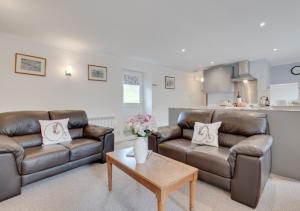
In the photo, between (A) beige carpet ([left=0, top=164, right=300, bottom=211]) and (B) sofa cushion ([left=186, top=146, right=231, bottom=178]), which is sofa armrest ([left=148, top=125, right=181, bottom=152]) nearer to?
(B) sofa cushion ([left=186, top=146, right=231, bottom=178])

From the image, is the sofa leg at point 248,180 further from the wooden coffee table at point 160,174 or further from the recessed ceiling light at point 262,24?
the recessed ceiling light at point 262,24

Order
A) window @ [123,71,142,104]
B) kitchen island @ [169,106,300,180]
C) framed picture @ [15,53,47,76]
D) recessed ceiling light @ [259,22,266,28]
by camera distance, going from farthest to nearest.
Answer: window @ [123,71,142,104] → framed picture @ [15,53,47,76] → recessed ceiling light @ [259,22,266,28] → kitchen island @ [169,106,300,180]

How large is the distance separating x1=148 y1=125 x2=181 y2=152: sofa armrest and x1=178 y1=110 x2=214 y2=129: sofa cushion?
22 cm

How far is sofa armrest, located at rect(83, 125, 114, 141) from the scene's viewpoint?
9.47ft

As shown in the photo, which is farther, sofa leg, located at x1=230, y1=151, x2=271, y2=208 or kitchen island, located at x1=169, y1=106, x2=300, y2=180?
kitchen island, located at x1=169, y1=106, x2=300, y2=180

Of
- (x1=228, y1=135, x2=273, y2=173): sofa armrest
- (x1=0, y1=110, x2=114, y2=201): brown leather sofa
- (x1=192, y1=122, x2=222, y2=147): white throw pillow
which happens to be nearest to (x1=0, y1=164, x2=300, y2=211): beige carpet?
(x1=0, y1=110, x2=114, y2=201): brown leather sofa

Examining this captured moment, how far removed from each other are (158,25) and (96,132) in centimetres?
207

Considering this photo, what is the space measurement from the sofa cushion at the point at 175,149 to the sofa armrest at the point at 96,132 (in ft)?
3.23

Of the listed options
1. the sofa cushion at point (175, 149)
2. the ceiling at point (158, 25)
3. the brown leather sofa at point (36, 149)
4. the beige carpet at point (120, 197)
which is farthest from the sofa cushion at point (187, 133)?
the ceiling at point (158, 25)

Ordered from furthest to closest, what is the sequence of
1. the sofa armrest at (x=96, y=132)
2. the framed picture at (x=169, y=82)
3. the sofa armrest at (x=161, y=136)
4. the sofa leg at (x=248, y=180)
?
the framed picture at (x=169, y=82), the sofa armrest at (x=96, y=132), the sofa armrest at (x=161, y=136), the sofa leg at (x=248, y=180)

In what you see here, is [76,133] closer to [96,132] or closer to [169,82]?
[96,132]

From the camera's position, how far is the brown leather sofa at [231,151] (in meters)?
1.68

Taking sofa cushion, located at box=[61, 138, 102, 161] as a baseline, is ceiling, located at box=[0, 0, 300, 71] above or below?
above

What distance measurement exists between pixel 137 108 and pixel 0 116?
126 inches
